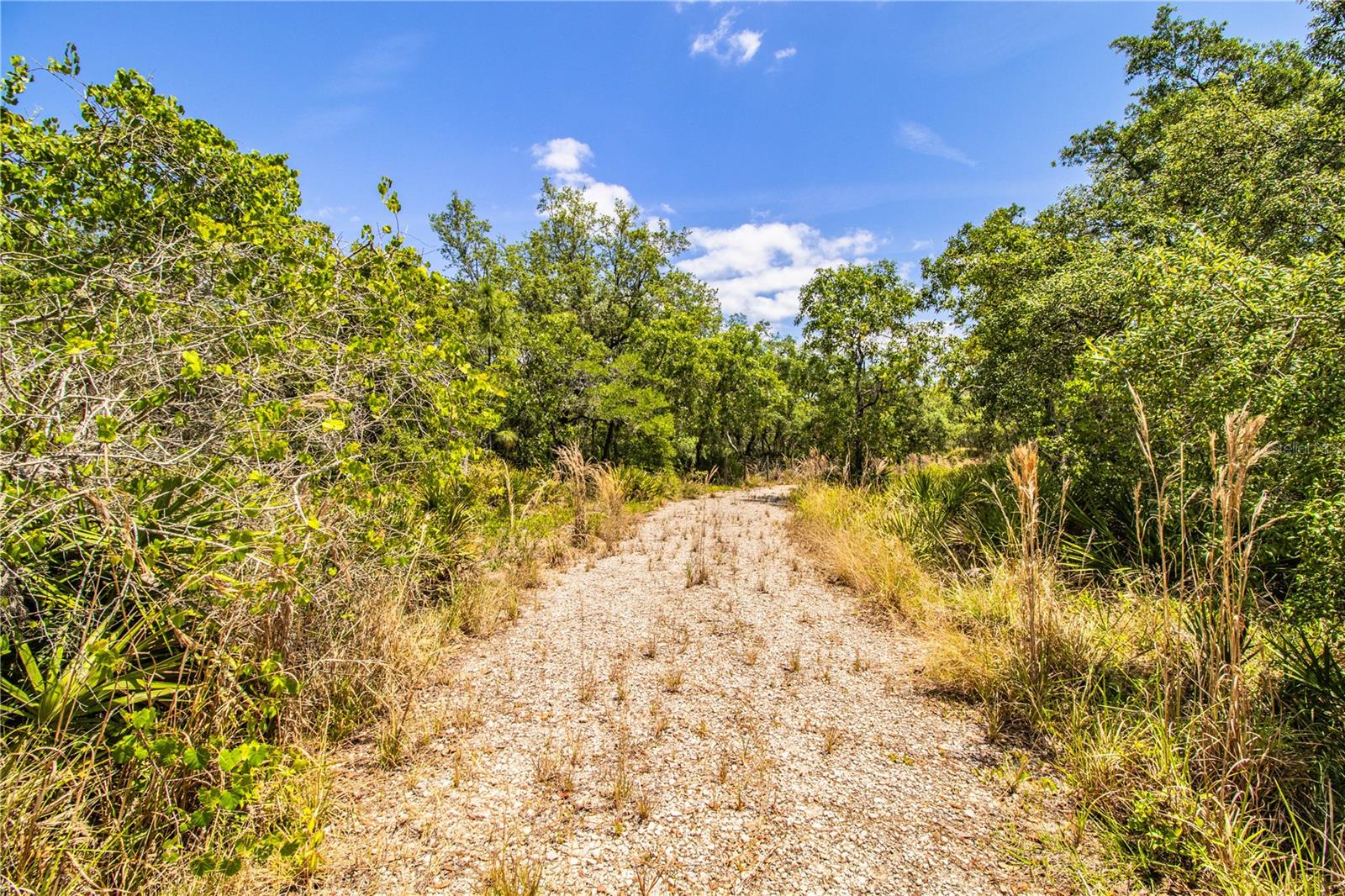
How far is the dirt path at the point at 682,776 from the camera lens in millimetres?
2268

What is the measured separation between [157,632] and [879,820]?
346cm

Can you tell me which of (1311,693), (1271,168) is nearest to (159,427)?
(1311,693)

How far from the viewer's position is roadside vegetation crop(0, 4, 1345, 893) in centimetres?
201

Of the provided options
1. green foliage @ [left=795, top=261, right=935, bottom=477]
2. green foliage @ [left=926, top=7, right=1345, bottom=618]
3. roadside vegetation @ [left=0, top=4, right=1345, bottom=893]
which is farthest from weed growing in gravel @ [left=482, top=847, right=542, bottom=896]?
green foliage @ [left=795, top=261, right=935, bottom=477]

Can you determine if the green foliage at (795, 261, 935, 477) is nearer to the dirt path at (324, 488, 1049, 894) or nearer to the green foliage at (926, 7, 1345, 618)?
the green foliage at (926, 7, 1345, 618)

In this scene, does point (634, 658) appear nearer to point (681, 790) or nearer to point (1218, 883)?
point (681, 790)

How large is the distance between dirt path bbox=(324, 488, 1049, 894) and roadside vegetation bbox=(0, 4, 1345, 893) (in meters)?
0.40

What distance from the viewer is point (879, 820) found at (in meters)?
2.56

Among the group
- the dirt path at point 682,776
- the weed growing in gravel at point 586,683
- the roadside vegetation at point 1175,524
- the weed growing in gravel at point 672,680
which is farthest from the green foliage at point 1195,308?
the weed growing in gravel at point 586,683

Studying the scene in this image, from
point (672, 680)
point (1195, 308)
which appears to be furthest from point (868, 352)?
point (672, 680)

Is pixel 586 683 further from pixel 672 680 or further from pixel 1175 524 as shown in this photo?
pixel 1175 524

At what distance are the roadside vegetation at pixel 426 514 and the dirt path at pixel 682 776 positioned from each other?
40 cm

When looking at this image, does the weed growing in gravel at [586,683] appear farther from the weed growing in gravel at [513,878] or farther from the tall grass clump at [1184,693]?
the tall grass clump at [1184,693]

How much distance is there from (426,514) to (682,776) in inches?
158
